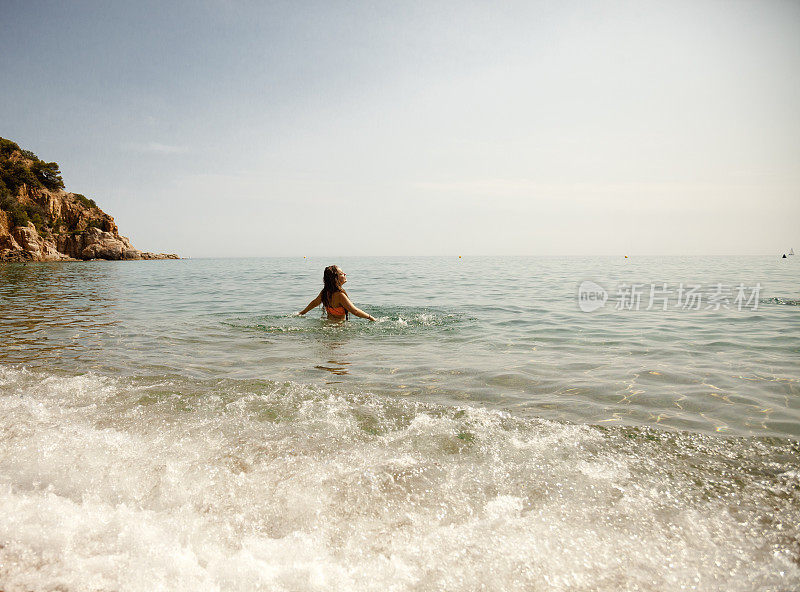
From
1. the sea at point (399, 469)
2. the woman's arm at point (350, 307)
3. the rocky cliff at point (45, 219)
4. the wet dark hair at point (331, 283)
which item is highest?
the rocky cliff at point (45, 219)

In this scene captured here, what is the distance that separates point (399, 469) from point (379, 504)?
45 cm

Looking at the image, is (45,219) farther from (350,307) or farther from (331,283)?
(350,307)

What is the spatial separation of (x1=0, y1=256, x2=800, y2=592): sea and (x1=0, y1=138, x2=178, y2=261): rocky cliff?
65.5 m

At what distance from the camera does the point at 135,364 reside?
5914mm

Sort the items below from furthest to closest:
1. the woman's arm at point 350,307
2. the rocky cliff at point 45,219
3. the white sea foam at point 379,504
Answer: the rocky cliff at point 45,219, the woman's arm at point 350,307, the white sea foam at point 379,504

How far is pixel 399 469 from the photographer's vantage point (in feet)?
9.54

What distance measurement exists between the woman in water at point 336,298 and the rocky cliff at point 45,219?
62.9m

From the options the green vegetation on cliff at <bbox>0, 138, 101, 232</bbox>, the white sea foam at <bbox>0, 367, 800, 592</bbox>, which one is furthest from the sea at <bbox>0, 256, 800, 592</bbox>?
the green vegetation on cliff at <bbox>0, 138, 101, 232</bbox>

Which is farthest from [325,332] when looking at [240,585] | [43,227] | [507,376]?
[43,227]

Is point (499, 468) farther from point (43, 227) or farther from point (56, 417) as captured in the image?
point (43, 227)

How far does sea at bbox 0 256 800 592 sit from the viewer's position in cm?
199

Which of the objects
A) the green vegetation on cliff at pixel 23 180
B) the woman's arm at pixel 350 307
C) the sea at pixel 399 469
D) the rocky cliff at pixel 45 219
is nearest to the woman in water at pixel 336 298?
the woman's arm at pixel 350 307

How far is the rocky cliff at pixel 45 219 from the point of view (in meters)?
53.9

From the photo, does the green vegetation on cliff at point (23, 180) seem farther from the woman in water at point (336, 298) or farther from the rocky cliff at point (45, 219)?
the woman in water at point (336, 298)
